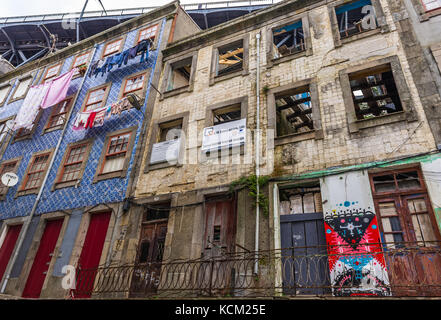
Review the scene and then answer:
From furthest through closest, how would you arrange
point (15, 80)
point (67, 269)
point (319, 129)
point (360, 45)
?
point (15, 80) < point (67, 269) < point (360, 45) < point (319, 129)

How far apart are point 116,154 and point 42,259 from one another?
184 inches

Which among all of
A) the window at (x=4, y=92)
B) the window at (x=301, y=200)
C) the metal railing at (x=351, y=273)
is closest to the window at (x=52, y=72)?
the window at (x=4, y=92)

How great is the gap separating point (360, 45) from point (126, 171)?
908 cm

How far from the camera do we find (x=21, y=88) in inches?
762

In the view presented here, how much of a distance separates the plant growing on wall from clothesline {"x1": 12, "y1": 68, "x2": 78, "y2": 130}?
431 inches

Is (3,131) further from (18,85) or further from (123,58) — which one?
(123,58)

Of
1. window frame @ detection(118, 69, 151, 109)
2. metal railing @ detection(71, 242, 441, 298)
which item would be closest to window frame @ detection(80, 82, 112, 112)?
window frame @ detection(118, 69, 151, 109)

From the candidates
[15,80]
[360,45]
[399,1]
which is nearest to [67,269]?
[360,45]

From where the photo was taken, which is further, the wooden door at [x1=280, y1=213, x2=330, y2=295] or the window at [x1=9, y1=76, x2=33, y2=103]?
the window at [x1=9, y1=76, x2=33, y2=103]

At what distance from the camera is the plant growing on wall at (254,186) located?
817 cm

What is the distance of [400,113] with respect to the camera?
7648 millimetres

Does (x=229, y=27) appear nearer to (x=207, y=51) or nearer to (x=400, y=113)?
(x=207, y=51)

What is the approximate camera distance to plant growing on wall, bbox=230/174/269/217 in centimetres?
817

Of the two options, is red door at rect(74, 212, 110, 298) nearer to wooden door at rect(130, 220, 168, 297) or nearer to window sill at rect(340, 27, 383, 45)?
wooden door at rect(130, 220, 168, 297)
